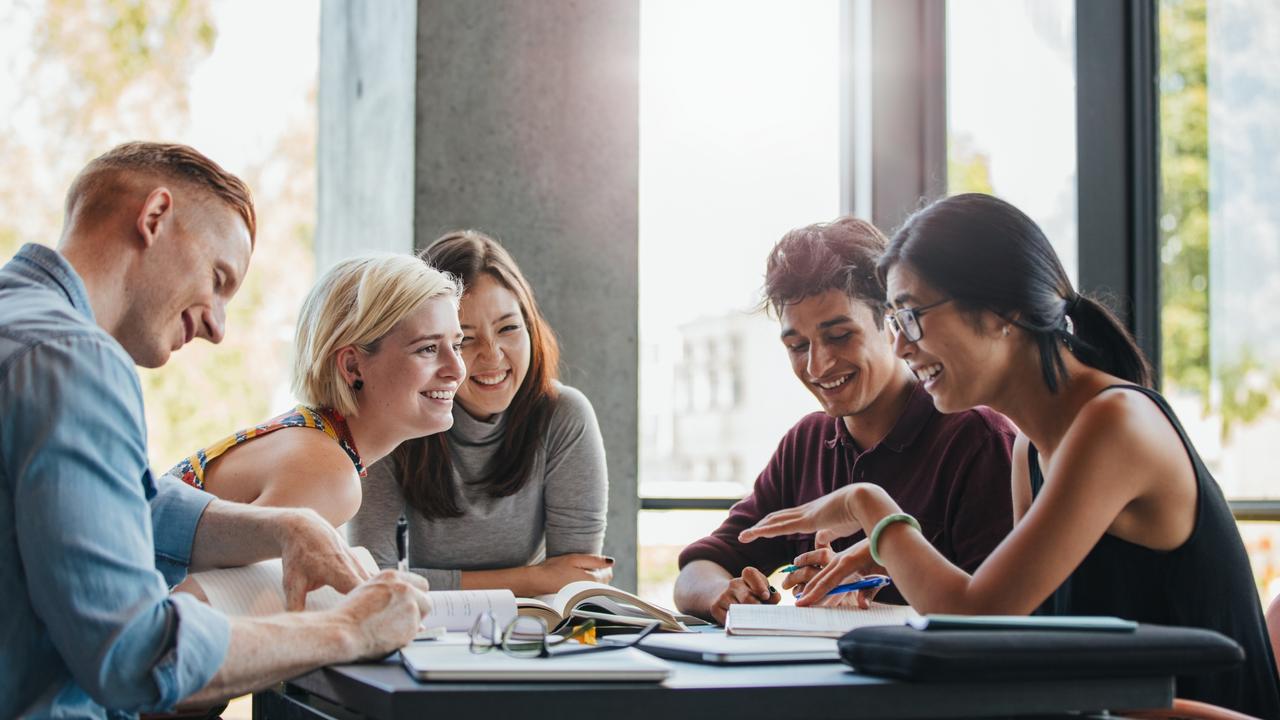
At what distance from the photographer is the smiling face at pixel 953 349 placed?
1.96 metres

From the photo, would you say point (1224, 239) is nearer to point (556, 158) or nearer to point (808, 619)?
point (556, 158)

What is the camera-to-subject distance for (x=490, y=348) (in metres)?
2.84

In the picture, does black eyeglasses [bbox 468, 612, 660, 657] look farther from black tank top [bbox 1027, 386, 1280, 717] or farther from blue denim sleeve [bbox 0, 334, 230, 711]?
black tank top [bbox 1027, 386, 1280, 717]

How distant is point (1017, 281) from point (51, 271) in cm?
143

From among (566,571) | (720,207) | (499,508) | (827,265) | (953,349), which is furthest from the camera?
(720,207)

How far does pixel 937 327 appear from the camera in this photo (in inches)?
78.6

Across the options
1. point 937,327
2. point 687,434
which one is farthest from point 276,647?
point 687,434

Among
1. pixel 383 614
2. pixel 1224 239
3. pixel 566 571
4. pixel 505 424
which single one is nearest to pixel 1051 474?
pixel 383 614

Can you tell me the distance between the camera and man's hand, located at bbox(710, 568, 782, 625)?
221 cm

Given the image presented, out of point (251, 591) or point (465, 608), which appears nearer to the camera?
point (251, 591)

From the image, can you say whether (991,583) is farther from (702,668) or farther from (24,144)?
(24,144)

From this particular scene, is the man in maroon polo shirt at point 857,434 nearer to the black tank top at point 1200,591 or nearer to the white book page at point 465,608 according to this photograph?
the black tank top at point 1200,591

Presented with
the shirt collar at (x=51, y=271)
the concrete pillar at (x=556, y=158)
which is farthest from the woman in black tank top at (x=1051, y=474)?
the concrete pillar at (x=556, y=158)

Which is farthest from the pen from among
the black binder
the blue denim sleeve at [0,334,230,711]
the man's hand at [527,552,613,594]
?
the black binder
